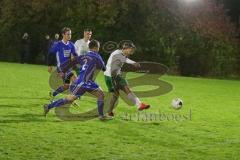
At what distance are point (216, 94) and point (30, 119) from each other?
10.2m

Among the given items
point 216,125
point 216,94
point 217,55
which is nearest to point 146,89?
point 216,94

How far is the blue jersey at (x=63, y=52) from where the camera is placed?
13562mm

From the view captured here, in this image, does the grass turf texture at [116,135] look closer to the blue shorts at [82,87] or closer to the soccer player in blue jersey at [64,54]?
the blue shorts at [82,87]

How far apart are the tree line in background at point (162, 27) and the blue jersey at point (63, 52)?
21.6 metres

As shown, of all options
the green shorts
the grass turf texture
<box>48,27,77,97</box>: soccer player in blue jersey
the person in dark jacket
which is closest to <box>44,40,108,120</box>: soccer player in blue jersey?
the grass turf texture

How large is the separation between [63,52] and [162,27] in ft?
75.9

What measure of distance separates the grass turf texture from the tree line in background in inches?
796

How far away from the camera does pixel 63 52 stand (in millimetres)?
13570

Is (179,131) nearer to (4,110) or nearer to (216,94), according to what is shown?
(4,110)

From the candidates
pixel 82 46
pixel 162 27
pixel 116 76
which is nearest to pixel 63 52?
pixel 82 46

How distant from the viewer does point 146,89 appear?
20.0 meters

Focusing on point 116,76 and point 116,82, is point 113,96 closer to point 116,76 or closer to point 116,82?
point 116,82

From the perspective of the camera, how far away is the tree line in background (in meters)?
35.1

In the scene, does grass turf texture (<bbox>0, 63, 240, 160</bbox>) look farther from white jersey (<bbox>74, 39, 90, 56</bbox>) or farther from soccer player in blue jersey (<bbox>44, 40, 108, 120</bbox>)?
white jersey (<bbox>74, 39, 90, 56</bbox>)
